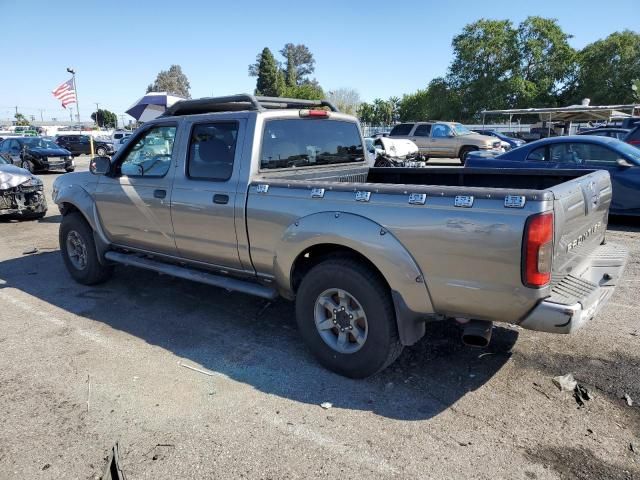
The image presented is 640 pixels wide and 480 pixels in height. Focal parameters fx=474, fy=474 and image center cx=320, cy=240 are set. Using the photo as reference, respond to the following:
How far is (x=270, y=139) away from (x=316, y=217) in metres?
1.02

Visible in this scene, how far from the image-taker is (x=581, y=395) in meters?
3.19

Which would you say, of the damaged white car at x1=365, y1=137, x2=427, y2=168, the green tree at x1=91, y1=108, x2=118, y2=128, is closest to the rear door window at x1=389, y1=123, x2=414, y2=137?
the damaged white car at x1=365, y1=137, x2=427, y2=168

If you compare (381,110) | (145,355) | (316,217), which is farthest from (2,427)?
(381,110)

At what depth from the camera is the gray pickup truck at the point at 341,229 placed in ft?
8.86

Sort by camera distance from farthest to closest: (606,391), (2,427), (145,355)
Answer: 1. (145,355)
2. (606,391)
3. (2,427)

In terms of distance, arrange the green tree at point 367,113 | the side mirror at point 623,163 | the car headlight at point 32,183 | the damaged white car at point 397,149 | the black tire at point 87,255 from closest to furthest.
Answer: the black tire at point 87,255, the side mirror at point 623,163, the car headlight at point 32,183, the damaged white car at point 397,149, the green tree at point 367,113

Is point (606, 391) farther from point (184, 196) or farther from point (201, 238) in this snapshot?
point (184, 196)

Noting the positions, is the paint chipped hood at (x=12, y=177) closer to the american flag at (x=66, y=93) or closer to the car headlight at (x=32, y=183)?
the car headlight at (x=32, y=183)

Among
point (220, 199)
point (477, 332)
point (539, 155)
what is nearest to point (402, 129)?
point (539, 155)

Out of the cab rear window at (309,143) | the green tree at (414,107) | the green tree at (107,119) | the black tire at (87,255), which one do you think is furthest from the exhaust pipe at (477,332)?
the green tree at (107,119)

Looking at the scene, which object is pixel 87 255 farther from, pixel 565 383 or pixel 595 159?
pixel 595 159

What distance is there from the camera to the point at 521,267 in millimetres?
2609

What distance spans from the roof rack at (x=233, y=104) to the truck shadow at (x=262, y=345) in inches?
78.4

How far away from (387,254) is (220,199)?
64.0 inches
